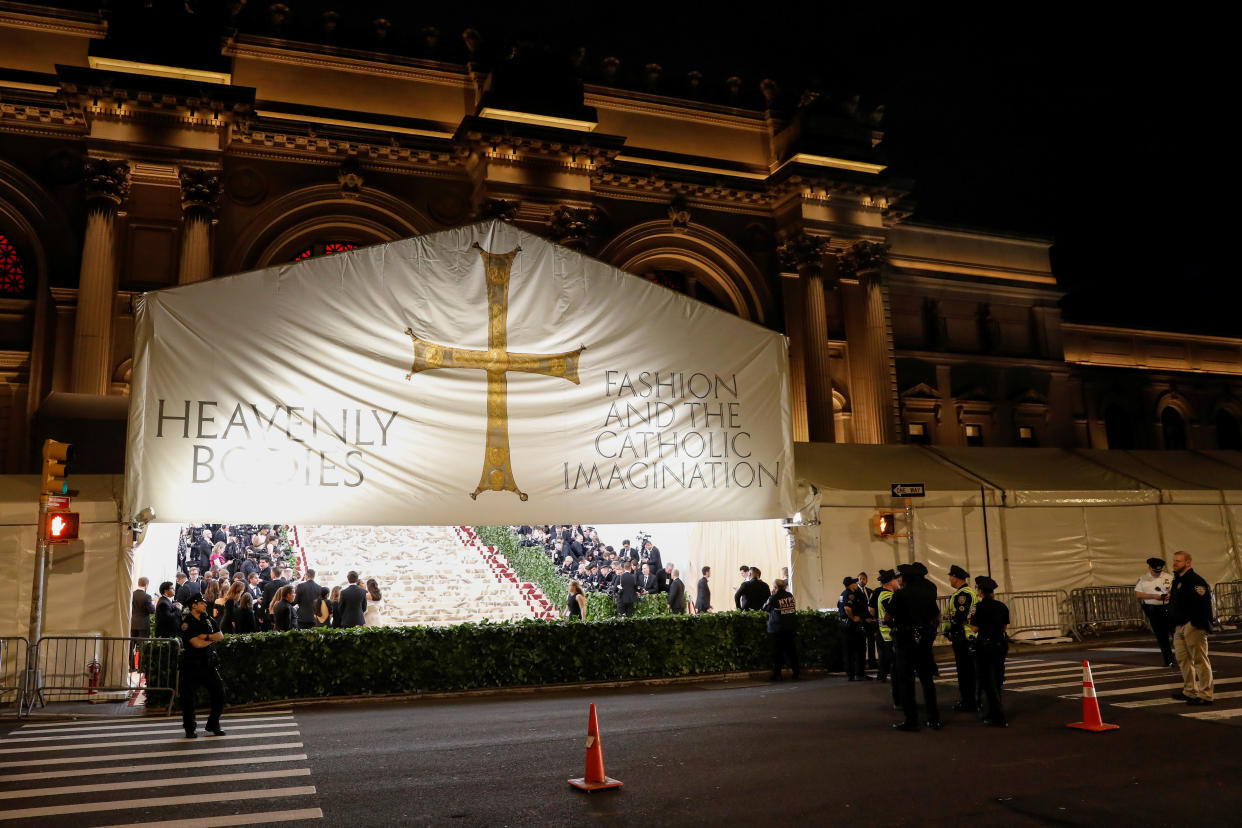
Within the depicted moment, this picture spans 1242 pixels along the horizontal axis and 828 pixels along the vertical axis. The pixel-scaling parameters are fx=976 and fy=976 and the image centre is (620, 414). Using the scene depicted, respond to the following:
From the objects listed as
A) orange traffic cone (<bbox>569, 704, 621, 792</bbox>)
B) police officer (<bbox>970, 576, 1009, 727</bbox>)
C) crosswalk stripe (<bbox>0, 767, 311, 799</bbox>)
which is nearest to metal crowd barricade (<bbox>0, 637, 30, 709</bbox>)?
crosswalk stripe (<bbox>0, 767, 311, 799</bbox>)

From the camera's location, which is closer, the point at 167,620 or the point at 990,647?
the point at 990,647

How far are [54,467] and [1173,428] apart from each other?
4739cm

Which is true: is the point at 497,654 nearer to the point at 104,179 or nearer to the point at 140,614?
the point at 140,614

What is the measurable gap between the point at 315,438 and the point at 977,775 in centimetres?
1082

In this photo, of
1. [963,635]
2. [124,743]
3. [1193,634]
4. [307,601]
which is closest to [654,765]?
[963,635]

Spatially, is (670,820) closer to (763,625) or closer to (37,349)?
(763,625)

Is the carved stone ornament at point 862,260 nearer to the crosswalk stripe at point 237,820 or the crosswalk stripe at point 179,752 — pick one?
the crosswalk stripe at point 179,752

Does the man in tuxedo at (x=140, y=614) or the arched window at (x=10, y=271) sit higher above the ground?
the arched window at (x=10, y=271)

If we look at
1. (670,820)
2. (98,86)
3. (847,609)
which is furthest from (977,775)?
(98,86)

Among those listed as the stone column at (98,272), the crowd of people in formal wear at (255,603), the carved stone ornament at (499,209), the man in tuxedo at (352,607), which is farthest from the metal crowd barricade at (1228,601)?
the stone column at (98,272)

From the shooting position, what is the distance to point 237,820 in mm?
7793

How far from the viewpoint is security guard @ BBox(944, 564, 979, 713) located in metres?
12.7

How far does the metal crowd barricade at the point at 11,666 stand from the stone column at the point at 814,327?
23688 mm

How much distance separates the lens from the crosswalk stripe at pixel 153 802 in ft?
26.9
